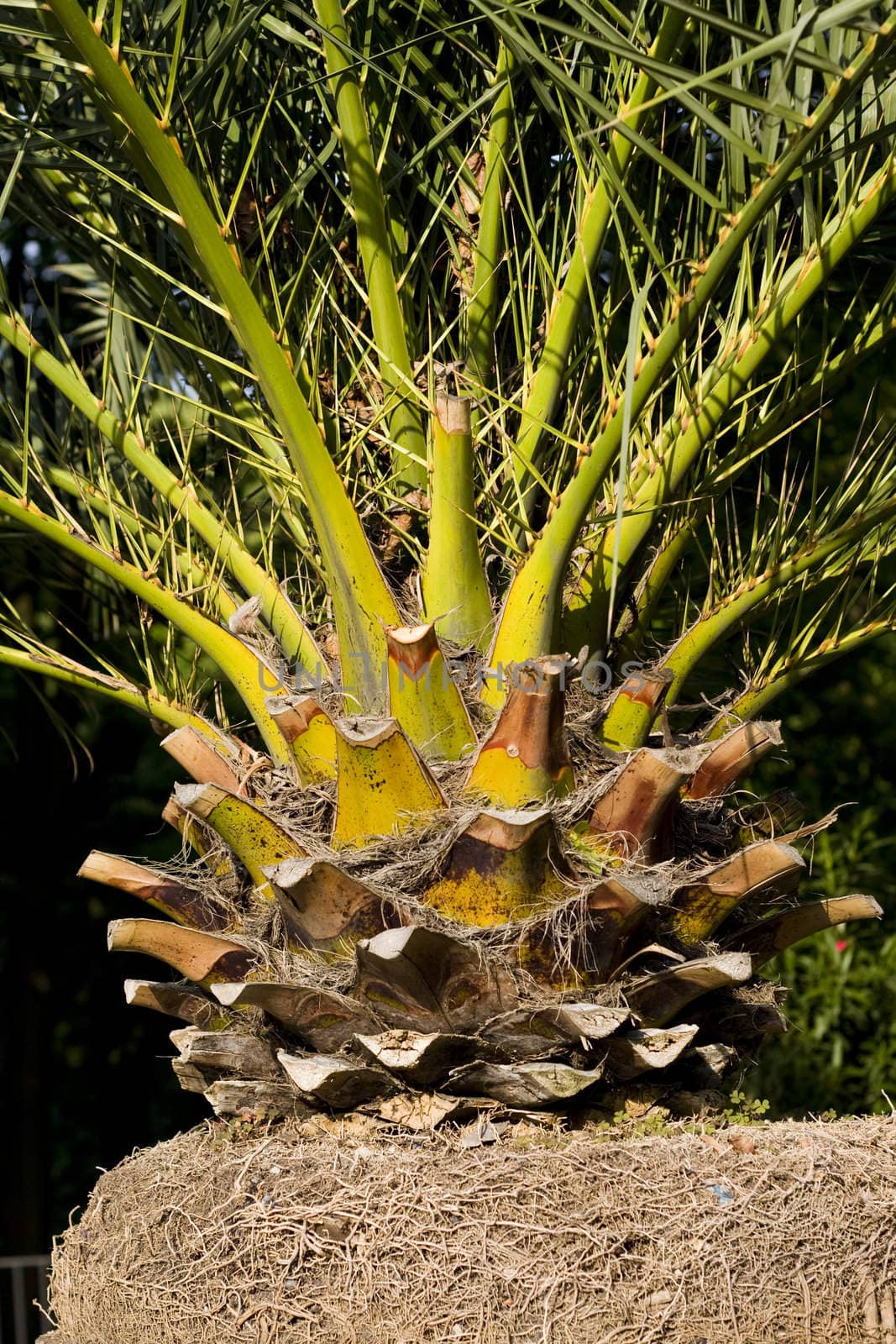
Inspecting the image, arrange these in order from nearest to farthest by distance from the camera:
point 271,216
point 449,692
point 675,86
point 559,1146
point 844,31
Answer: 1. point 675,86
2. point 844,31
3. point 559,1146
4. point 449,692
5. point 271,216

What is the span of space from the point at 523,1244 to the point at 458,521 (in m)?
1.05

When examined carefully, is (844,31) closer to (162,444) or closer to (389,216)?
(389,216)

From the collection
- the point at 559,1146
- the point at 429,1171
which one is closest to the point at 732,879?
the point at 559,1146

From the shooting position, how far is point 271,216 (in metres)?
2.37

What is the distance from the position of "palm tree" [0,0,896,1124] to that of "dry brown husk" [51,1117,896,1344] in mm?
141

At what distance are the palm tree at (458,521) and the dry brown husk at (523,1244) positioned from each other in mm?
141

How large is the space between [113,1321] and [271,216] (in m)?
1.80

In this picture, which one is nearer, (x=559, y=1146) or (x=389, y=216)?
(x=559, y=1146)

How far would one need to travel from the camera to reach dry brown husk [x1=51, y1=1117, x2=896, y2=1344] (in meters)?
1.64

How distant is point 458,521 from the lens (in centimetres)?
209

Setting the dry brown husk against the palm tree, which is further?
the palm tree

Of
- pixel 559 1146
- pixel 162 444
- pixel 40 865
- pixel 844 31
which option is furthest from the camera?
pixel 40 865

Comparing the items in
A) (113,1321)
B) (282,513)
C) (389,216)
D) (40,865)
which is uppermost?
(389,216)

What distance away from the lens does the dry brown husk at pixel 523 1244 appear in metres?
1.64
